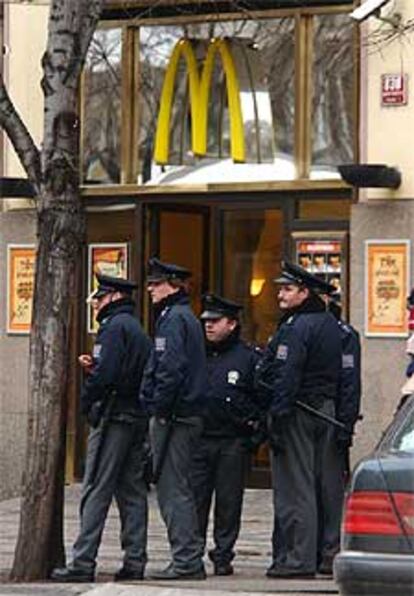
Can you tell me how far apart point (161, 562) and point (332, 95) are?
521 centimetres

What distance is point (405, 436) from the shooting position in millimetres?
7824

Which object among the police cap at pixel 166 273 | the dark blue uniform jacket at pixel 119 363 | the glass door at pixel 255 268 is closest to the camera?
the dark blue uniform jacket at pixel 119 363

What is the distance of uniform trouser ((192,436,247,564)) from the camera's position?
36.8ft

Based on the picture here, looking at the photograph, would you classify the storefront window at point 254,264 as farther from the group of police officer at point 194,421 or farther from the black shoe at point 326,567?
the black shoe at point 326,567

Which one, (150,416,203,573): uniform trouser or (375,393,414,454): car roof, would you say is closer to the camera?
(375,393,414,454): car roof

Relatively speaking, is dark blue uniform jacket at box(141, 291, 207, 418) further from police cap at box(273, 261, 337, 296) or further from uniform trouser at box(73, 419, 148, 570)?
police cap at box(273, 261, 337, 296)

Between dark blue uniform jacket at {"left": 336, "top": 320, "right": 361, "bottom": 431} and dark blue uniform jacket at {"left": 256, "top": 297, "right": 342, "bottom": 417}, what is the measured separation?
0.07 meters

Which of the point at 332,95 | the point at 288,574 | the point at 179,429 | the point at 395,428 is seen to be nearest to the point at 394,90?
the point at 332,95

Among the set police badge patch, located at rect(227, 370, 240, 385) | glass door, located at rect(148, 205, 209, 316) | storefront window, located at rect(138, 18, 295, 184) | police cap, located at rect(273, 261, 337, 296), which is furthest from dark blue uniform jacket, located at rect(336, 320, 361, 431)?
glass door, located at rect(148, 205, 209, 316)

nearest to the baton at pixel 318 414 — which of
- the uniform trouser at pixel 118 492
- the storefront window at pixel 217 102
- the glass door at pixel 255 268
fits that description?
the uniform trouser at pixel 118 492

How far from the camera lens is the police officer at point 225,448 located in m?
11.2

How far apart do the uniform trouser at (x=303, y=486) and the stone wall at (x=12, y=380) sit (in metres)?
5.63

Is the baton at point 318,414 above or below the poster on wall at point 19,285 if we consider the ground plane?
below

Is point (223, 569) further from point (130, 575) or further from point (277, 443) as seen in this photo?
point (277, 443)
